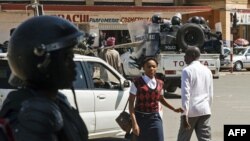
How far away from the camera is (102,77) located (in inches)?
372

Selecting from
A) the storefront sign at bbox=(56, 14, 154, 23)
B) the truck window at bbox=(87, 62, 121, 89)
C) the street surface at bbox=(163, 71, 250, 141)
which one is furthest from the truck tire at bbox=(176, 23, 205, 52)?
the storefront sign at bbox=(56, 14, 154, 23)

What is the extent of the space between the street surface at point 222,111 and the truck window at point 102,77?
5.28 ft

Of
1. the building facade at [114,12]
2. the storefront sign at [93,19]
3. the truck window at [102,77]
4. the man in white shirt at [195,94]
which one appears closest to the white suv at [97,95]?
the truck window at [102,77]

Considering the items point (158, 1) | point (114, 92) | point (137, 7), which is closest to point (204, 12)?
point (158, 1)

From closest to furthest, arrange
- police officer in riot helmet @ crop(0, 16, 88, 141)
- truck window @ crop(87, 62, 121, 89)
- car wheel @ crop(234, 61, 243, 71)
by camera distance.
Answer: police officer in riot helmet @ crop(0, 16, 88, 141)
truck window @ crop(87, 62, 121, 89)
car wheel @ crop(234, 61, 243, 71)

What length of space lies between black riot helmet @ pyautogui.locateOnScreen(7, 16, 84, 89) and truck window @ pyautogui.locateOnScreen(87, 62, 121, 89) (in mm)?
6758

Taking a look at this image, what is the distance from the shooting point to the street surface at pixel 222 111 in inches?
439

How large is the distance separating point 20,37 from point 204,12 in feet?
138

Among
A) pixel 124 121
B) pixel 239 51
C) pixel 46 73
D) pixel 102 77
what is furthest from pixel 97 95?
pixel 239 51

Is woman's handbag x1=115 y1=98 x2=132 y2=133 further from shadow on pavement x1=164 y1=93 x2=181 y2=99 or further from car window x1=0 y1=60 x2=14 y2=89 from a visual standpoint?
shadow on pavement x1=164 y1=93 x2=181 y2=99

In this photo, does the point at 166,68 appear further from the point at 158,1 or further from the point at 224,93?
the point at 158,1

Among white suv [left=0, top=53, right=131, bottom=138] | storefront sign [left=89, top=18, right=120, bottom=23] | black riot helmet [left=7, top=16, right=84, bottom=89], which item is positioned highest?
black riot helmet [left=7, top=16, right=84, bottom=89]

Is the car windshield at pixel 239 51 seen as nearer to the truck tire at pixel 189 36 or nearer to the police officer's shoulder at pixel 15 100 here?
the truck tire at pixel 189 36

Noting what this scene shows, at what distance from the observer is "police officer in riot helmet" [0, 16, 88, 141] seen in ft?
6.19
